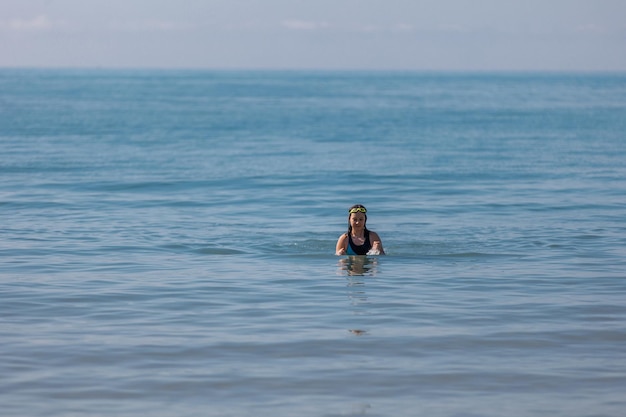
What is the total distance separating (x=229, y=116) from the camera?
6675cm

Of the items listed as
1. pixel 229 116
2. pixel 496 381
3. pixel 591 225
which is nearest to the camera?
pixel 496 381

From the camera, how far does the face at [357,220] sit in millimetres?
15523

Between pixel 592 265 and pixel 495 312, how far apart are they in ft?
12.8

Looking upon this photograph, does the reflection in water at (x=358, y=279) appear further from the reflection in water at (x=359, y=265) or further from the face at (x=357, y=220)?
the face at (x=357, y=220)

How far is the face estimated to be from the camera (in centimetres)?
1552

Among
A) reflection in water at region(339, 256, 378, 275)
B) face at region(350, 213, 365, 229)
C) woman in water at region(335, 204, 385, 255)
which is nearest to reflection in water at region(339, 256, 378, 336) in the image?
reflection in water at region(339, 256, 378, 275)

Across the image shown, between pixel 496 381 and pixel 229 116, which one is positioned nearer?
pixel 496 381

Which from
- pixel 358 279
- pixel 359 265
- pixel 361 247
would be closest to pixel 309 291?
pixel 358 279

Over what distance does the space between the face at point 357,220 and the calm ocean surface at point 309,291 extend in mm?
621

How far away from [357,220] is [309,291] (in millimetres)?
2367

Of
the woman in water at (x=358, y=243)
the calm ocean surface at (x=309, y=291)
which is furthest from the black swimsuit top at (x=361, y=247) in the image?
the calm ocean surface at (x=309, y=291)

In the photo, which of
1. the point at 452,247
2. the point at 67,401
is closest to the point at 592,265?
the point at 452,247

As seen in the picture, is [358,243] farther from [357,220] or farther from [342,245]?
[357,220]

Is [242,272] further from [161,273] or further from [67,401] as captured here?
[67,401]
